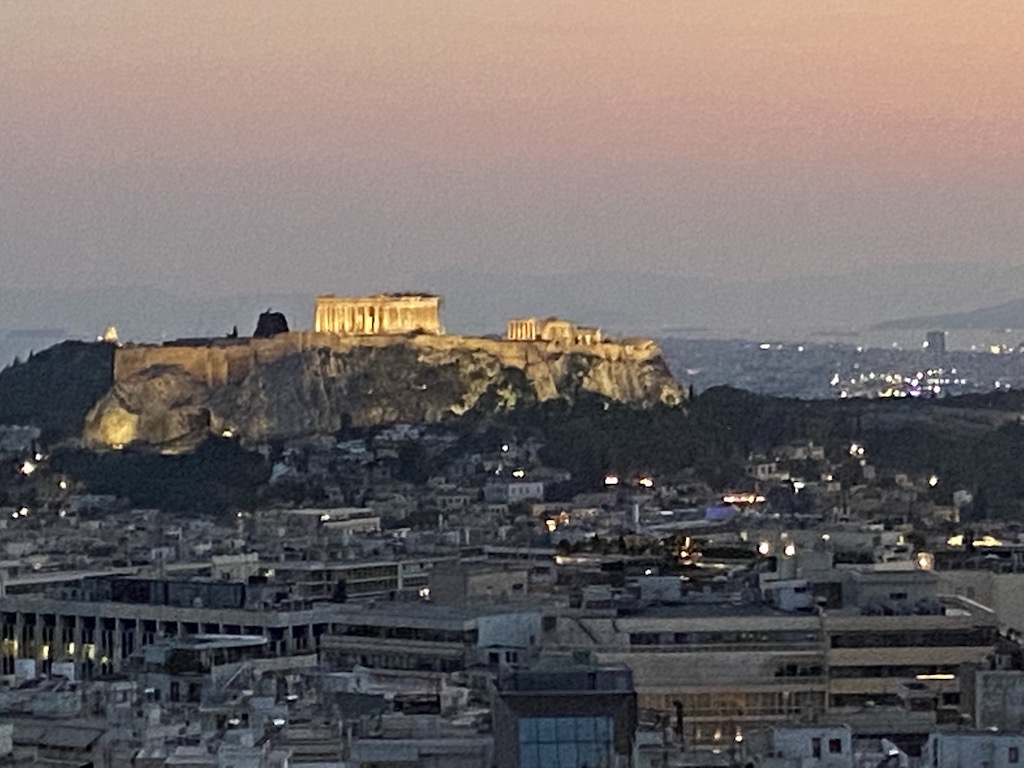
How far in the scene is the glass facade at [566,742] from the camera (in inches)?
1938

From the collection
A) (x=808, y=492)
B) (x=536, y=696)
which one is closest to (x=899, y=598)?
(x=536, y=696)

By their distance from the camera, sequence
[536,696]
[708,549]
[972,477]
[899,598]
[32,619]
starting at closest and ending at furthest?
[536,696]
[899,598]
[32,619]
[708,549]
[972,477]

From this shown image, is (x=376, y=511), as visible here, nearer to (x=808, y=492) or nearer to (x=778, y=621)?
(x=808, y=492)

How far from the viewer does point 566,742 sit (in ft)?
163

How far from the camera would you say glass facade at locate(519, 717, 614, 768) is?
1938 inches

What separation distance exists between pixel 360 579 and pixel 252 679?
1683 inches

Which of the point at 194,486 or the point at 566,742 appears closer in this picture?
the point at 566,742

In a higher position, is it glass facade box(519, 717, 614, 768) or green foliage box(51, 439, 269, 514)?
green foliage box(51, 439, 269, 514)

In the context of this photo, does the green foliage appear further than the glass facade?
Yes

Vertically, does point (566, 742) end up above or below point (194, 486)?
below

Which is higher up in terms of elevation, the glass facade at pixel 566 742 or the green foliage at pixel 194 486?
the green foliage at pixel 194 486

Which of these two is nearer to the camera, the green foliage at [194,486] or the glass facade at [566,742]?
the glass facade at [566,742]

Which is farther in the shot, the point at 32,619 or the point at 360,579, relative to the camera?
→ the point at 360,579

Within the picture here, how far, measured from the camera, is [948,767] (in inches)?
1908
